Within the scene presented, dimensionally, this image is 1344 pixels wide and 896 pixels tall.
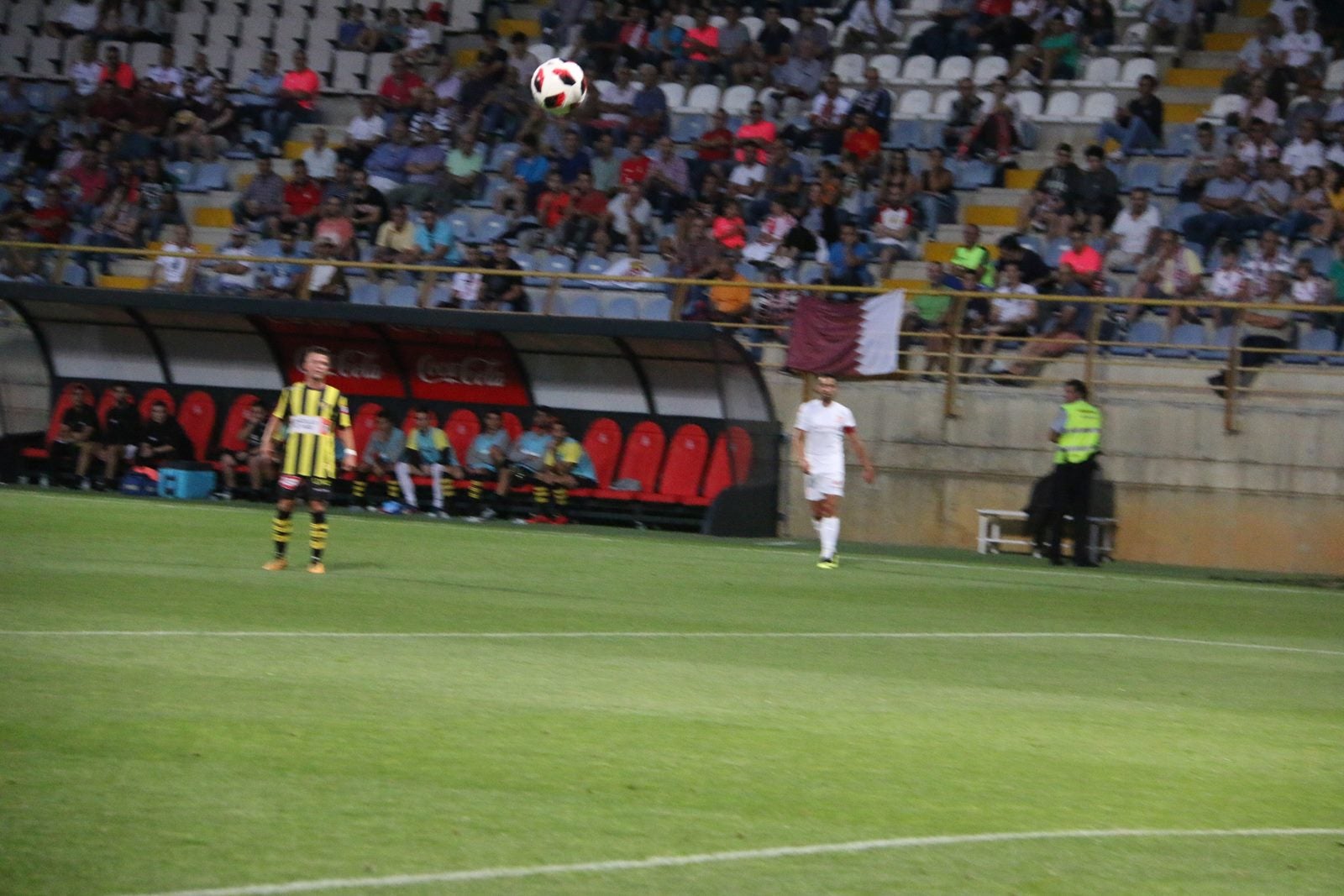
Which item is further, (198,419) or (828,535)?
(198,419)

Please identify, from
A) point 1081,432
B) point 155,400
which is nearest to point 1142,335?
point 1081,432

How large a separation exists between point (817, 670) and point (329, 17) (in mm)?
25857

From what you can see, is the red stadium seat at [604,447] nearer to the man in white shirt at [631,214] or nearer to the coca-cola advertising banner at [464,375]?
the coca-cola advertising banner at [464,375]

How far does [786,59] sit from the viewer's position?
94.2 ft

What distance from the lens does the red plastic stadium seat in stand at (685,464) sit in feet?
76.9

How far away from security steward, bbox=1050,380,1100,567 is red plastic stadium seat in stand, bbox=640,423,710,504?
472cm

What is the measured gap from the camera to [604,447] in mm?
23984

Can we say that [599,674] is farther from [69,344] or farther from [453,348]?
[69,344]

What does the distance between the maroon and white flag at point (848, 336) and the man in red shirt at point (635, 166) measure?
14.6 feet

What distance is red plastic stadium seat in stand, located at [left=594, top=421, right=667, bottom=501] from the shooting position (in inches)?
933

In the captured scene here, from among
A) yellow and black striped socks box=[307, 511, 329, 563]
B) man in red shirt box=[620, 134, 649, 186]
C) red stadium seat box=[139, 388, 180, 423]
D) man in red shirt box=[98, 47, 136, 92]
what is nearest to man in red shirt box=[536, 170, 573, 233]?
man in red shirt box=[620, 134, 649, 186]

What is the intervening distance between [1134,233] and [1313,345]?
294 cm

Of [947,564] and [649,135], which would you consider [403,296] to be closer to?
[649,135]

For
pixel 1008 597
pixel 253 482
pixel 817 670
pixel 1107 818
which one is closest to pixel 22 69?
pixel 253 482
